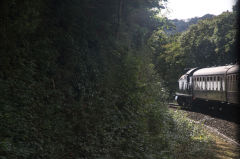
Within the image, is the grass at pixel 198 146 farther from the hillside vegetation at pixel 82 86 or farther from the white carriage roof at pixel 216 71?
the white carriage roof at pixel 216 71

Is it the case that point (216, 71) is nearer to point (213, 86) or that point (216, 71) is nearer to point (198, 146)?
point (213, 86)

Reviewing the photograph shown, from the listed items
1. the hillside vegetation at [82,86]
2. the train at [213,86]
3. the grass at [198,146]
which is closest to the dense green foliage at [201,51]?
the train at [213,86]

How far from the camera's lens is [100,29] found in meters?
10.9

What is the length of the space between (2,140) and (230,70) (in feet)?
48.1

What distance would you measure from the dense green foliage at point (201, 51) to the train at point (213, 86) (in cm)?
1152

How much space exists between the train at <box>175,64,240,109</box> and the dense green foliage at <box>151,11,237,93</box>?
11520mm

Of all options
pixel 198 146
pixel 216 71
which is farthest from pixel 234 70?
pixel 198 146

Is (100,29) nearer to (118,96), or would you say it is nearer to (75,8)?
(75,8)

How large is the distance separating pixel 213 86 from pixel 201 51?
22596mm

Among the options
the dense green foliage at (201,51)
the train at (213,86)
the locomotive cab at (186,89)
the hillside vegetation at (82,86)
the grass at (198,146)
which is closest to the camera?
the hillside vegetation at (82,86)

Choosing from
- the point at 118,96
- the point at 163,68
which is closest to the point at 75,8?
the point at 118,96

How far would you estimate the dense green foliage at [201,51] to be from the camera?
120ft

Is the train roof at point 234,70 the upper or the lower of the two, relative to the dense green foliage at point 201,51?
lower

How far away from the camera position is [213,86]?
19.0 m
